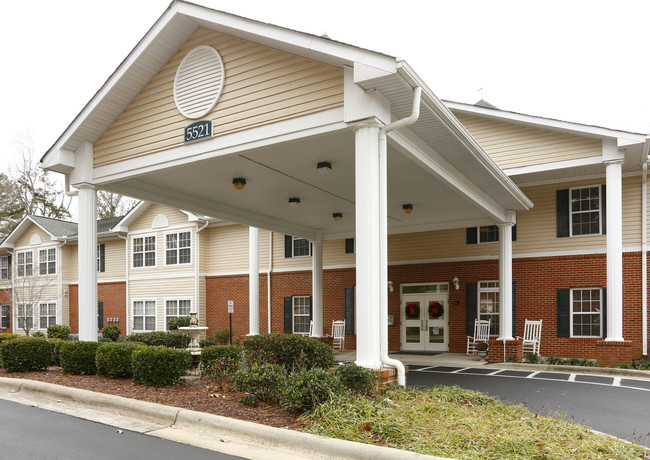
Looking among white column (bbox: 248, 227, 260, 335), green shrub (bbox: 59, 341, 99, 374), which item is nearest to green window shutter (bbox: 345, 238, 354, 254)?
white column (bbox: 248, 227, 260, 335)

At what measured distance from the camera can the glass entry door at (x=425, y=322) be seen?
18.8 meters

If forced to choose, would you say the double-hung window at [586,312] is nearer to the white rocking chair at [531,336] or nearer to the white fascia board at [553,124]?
the white rocking chair at [531,336]

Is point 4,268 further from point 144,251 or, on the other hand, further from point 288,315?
point 288,315

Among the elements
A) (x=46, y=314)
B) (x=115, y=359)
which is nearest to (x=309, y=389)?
(x=115, y=359)

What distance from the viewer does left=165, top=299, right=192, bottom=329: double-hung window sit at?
24.6 meters

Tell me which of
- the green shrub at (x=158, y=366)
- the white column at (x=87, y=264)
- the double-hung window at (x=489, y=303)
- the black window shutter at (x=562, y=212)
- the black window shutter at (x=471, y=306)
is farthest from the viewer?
the black window shutter at (x=471, y=306)

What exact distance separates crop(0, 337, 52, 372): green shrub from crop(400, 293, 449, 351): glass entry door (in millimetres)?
12391

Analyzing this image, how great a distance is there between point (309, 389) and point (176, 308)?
19.7 meters

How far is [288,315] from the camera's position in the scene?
864 inches

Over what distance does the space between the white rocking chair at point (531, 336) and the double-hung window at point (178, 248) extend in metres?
15.2

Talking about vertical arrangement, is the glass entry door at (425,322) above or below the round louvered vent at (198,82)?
below

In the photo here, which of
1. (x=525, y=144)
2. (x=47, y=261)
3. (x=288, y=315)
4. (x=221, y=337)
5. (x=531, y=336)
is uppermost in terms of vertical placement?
(x=525, y=144)

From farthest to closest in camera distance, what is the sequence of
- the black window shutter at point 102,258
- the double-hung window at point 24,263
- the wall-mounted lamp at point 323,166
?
the double-hung window at point 24,263 < the black window shutter at point 102,258 < the wall-mounted lamp at point 323,166

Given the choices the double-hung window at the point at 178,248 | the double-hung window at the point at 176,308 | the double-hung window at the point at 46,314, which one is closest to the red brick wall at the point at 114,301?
the double-hung window at the point at 176,308
